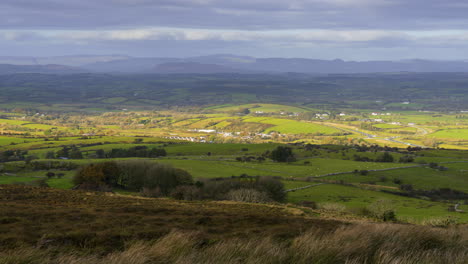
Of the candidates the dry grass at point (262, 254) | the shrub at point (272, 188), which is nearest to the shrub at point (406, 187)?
the shrub at point (272, 188)

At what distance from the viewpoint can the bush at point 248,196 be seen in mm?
49875

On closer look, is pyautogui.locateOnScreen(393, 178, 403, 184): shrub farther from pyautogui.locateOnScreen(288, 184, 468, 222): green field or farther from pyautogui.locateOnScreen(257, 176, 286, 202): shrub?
pyautogui.locateOnScreen(257, 176, 286, 202): shrub

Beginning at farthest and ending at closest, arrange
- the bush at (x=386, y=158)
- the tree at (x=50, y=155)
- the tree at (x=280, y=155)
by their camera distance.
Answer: the bush at (x=386, y=158)
the tree at (x=50, y=155)
the tree at (x=280, y=155)

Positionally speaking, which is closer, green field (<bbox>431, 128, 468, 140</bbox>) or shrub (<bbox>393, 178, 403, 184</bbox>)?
shrub (<bbox>393, 178, 403, 184</bbox>)

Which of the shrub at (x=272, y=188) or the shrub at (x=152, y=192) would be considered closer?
the shrub at (x=152, y=192)

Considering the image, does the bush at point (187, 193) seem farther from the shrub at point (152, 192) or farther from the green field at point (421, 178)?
the green field at point (421, 178)

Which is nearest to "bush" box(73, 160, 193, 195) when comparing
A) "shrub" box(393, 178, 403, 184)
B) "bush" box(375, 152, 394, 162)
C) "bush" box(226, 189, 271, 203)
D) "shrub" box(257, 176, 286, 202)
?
"shrub" box(257, 176, 286, 202)

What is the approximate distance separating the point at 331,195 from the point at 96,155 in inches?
2629

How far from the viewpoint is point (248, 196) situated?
5028cm

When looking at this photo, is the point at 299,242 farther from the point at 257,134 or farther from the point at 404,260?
the point at 257,134

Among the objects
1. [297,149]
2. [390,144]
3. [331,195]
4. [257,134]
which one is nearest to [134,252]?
[331,195]

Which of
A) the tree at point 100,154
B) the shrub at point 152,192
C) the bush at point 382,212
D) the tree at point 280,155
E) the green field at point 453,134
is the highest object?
the bush at point 382,212

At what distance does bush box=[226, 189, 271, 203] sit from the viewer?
49875 mm

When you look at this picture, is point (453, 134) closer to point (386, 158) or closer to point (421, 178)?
point (386, 158)
